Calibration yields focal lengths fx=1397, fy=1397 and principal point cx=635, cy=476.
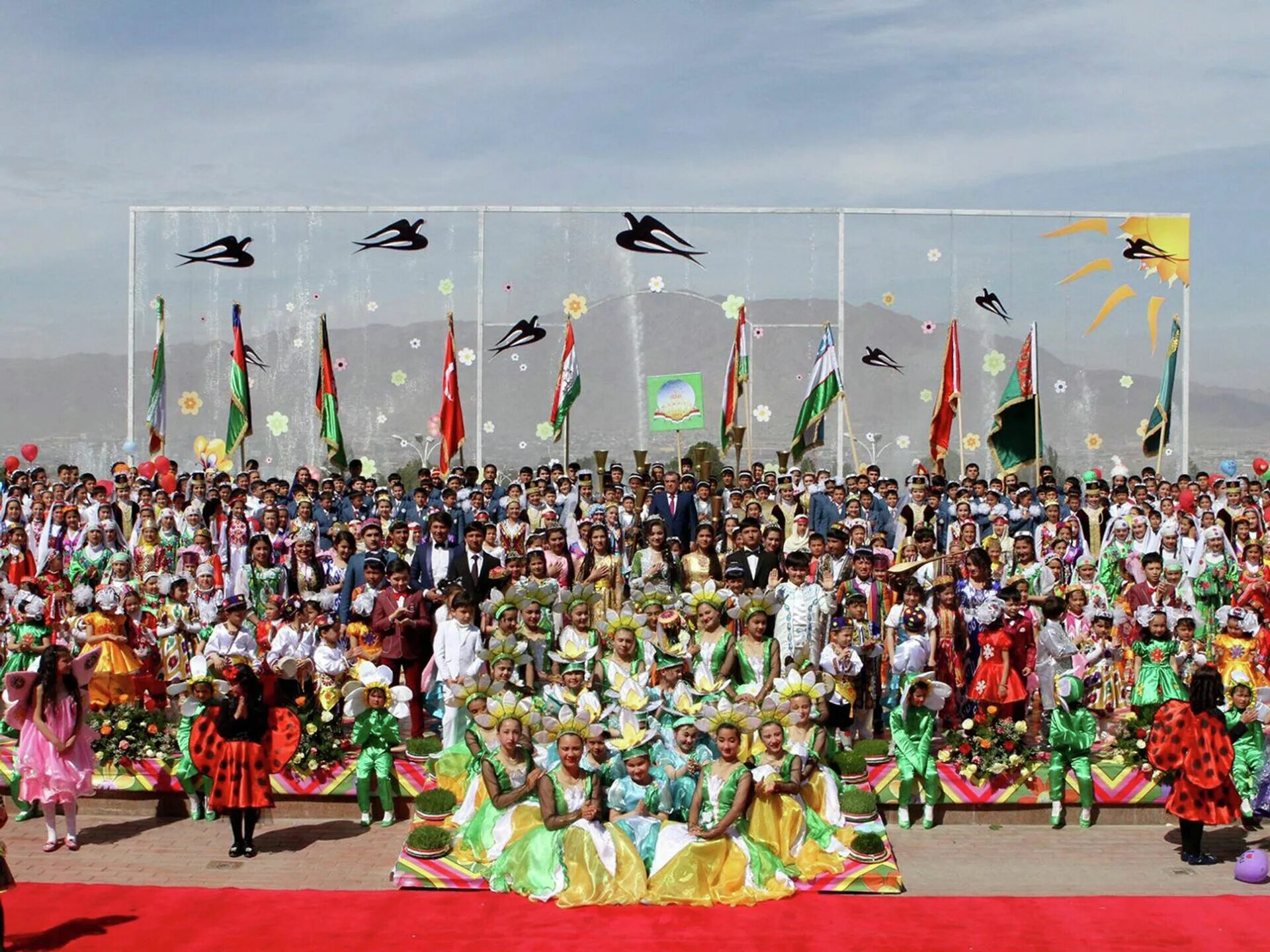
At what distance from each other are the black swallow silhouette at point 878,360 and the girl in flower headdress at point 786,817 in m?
13.0

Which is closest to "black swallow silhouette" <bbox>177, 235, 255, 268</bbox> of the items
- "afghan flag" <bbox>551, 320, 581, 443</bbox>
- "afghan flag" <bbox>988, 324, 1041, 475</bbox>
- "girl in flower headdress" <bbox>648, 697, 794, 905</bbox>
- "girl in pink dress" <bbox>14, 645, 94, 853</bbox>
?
"afghan flag" <bbox>551, 320, 581, 443</bbox>

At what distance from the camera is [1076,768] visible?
9867mm

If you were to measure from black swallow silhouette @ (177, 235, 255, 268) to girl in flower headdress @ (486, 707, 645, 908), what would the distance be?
1454 cm

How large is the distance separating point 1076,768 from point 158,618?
7.63 m

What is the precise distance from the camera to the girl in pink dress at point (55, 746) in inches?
361

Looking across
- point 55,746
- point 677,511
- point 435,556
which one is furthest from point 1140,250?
point 55,746

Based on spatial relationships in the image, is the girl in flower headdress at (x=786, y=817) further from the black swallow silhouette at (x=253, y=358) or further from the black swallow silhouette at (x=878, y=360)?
the black swallow silhouette at (x=253, y=358)

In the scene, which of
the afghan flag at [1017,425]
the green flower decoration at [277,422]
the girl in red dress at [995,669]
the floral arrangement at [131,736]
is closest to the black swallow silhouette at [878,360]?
the afghan flag at [1017,425]

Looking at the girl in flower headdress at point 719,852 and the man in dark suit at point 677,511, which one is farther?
the man in dark suit at point 677,511

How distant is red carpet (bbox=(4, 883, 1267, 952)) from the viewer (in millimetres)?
7648

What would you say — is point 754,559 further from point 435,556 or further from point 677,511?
point 435,556

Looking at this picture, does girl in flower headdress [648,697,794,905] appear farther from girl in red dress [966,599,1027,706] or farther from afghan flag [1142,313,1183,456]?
afghan flag [1142,313,1183,456]

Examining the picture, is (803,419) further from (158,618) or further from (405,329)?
(158,618)

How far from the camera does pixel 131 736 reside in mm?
10344
